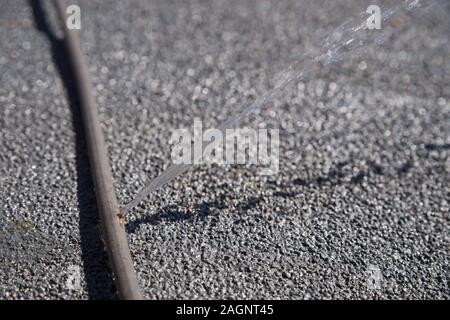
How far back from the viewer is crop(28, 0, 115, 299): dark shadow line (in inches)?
132

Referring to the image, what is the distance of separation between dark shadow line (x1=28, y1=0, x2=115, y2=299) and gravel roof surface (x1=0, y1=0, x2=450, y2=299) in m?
0.01

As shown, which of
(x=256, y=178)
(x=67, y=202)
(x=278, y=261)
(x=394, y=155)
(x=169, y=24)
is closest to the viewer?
(x=278, y=261)

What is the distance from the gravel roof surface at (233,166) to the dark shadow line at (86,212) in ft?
0.03

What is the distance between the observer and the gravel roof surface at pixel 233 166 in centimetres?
352

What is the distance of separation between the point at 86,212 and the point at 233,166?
101cm

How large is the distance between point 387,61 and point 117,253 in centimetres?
308

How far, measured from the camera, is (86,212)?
150 inches

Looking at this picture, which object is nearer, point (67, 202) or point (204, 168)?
point (67, 202)

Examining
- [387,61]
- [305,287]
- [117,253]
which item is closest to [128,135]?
[117,253]

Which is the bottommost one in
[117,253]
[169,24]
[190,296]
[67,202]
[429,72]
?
[190,296]

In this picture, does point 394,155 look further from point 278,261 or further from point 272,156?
point 278,261

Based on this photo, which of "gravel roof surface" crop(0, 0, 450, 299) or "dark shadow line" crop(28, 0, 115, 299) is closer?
"dark shadow line" crop(28, 0, 115, 299)

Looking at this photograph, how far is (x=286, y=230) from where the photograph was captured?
12.5 ft

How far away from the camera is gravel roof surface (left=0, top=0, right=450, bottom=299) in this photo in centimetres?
352
